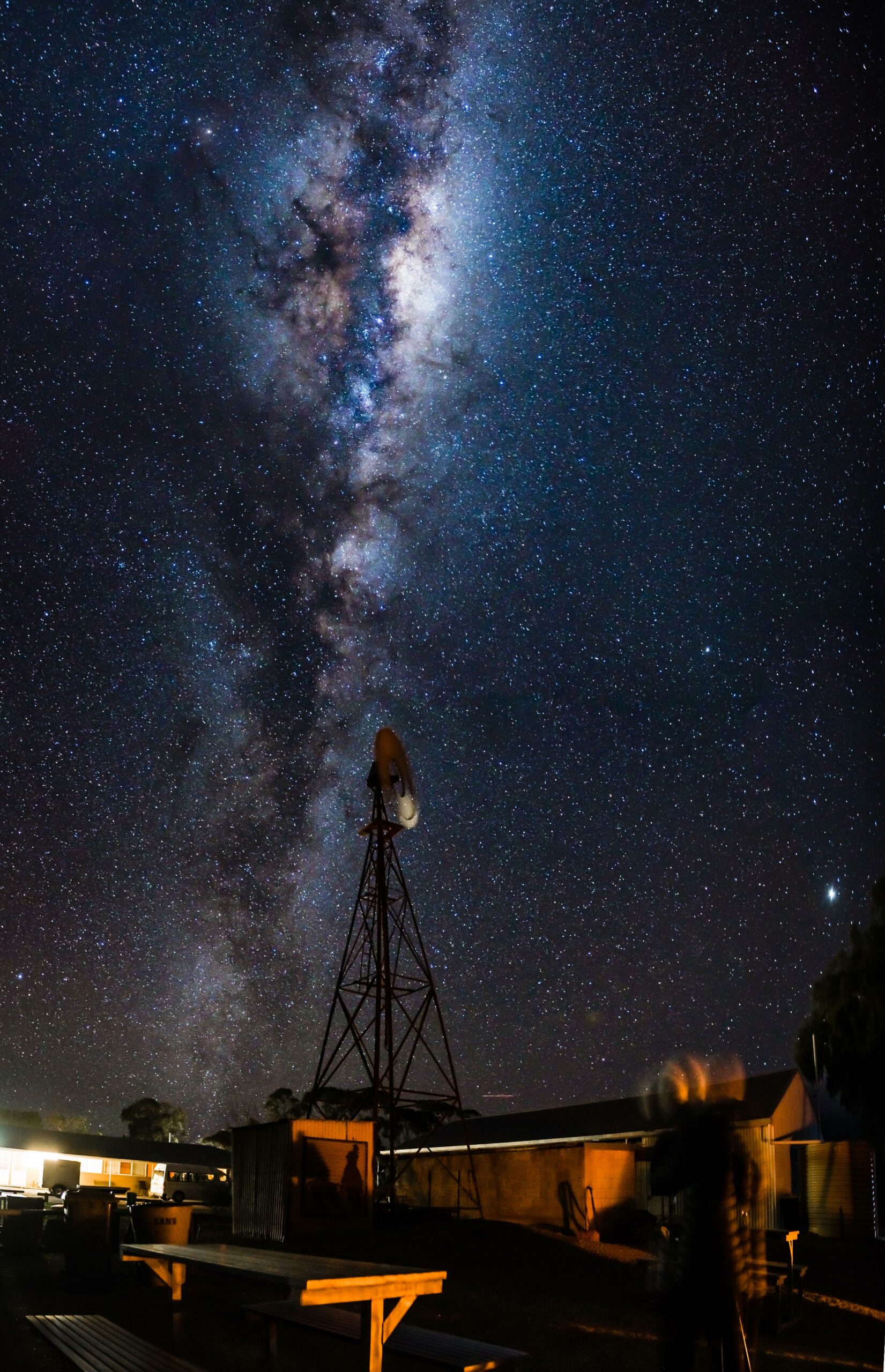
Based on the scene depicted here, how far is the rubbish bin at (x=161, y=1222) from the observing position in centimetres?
1051

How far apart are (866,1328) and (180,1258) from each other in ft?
24.2

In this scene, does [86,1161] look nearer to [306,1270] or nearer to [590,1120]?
[590,1120]

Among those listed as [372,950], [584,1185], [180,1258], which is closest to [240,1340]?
[180,1258]

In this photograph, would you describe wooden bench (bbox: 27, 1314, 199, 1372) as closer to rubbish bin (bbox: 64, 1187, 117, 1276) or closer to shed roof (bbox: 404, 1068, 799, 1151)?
rubbish bin (bbox: 64, 1187, 117, 1276)

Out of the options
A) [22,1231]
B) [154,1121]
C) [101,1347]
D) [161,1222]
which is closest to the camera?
[101,1347]

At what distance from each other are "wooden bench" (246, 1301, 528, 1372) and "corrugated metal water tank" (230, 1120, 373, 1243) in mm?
11292

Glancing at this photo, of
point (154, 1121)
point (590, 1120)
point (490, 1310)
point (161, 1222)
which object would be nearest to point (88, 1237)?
point (161, 1222)

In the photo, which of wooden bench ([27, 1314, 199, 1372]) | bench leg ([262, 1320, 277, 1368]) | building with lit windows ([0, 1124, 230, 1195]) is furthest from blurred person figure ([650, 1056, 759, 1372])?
building with lit windows ([0, 1124, 230, 1195])

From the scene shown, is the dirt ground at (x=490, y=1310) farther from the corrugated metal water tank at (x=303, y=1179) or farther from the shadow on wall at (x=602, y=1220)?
the shadow on wall at (x=602, y=1220)

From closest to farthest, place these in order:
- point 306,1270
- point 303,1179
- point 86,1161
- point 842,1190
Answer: point 306,1270
point 303,1179
point 842,1190
point 86,1161

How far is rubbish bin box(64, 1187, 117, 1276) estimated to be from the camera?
12375 millimetres

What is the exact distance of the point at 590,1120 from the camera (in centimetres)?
3428

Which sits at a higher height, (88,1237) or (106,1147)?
(88,1237)

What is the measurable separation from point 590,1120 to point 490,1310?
23.8 meters
